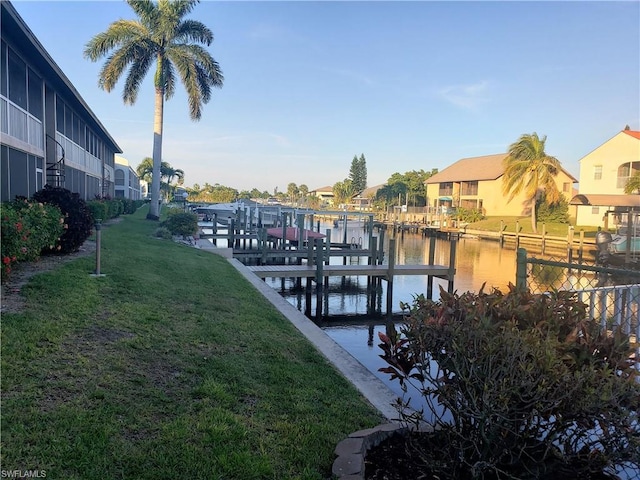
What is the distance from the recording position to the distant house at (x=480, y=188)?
183 ft

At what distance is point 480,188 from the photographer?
5853 centimetres

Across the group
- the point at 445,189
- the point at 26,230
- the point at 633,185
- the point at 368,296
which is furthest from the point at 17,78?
the point at 445,189

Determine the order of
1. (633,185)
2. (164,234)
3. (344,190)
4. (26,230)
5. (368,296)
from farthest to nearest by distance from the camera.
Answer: (344,190), (633,185), (164,234), (368,296), (26,230)

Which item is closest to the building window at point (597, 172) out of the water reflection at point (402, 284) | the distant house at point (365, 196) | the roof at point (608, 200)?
the roof at point (608, 200)

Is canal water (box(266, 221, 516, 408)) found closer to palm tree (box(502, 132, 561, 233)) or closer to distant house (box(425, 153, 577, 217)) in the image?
palm tree (box(502, 132, 561, 233))

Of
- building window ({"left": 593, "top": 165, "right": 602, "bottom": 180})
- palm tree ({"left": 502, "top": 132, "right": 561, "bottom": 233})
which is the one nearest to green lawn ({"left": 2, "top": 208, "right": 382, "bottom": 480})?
building window ({"left": 593, "top": 165, "right": 602, "bottom": 180})

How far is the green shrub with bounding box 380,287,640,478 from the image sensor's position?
8.67 feet

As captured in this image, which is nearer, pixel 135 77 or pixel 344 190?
pixel 135 77

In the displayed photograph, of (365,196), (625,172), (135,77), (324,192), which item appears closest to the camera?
(135,77)

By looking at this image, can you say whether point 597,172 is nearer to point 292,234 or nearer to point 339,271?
point 292,234

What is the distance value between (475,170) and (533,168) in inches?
579

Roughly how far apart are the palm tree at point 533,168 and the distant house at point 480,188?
19.6 ft

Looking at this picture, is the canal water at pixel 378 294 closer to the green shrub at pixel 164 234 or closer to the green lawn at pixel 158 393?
the green lawn at pixel 158 393

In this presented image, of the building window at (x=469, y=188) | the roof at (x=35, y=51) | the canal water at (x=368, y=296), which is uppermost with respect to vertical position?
the roof at (x=35, y=51)
